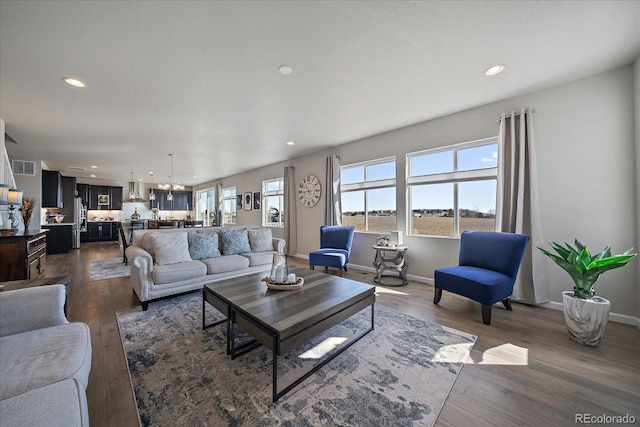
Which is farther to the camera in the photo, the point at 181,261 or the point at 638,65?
the point at 181,261

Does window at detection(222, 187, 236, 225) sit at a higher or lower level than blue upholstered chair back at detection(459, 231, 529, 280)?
higher

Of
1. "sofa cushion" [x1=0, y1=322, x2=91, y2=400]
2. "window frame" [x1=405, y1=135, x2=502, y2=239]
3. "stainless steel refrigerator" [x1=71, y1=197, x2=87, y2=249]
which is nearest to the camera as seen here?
"sofa cushion" [x1=0, y1=322, x2=91, y2=400]

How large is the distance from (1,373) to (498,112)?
4942mm

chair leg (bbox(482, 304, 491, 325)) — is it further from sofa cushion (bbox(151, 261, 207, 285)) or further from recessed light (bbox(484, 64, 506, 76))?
sofa cushion (bbox(151, 261, 207, 285))

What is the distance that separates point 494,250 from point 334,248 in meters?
2.60

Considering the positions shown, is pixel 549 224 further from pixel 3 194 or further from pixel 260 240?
pixel 3 194

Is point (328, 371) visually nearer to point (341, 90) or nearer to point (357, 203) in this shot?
point (341, 90)

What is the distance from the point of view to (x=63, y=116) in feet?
11.5

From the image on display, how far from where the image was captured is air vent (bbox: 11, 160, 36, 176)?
5.60m

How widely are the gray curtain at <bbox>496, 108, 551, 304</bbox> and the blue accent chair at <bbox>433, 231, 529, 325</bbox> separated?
36cm

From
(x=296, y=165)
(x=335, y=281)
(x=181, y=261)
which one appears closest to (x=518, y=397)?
(x=335, y=281)

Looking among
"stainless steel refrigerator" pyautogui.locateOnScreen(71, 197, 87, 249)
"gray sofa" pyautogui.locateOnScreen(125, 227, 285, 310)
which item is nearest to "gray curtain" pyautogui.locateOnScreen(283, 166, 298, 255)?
"gray sofa" pyautogui.locateOnScreen(125, 227, 285, 310)

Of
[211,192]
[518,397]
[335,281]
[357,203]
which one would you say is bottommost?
[518,397]

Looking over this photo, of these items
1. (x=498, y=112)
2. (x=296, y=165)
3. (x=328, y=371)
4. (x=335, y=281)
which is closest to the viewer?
(x=328, y=371)
